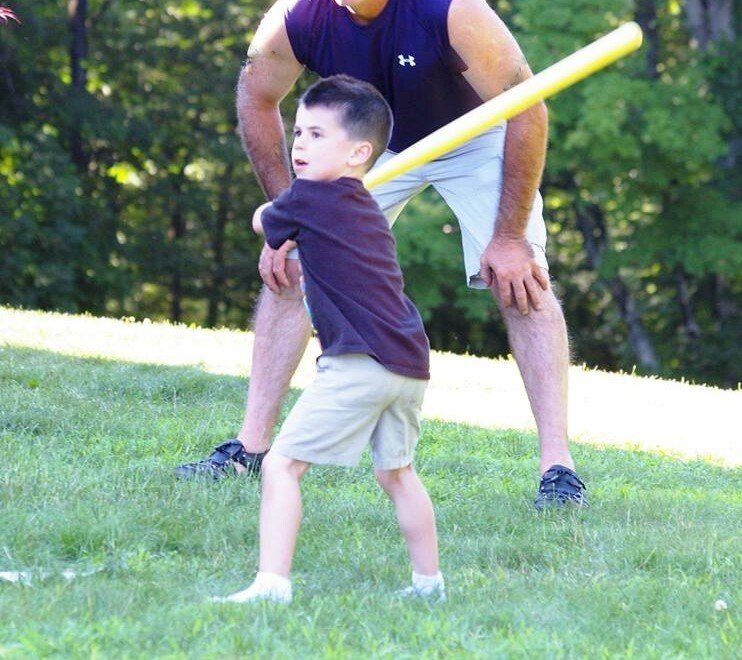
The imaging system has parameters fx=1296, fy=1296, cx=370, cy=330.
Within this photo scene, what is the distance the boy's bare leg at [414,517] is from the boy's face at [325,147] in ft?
2.55

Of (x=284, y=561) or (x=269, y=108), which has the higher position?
(x=269, y=108)

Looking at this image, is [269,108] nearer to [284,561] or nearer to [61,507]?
[61,507]

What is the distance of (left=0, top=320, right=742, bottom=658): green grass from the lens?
2838 millimetres

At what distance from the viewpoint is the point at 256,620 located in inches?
113

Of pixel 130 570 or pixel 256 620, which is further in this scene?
pixel 130 570

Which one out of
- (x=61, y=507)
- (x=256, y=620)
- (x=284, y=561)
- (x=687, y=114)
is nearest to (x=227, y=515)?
(x=61, y=507)

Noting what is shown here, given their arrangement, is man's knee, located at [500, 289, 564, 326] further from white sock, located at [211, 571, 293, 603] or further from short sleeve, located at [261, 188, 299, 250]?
white sock, located at [211, 571, 293, 603]

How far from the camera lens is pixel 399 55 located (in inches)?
175

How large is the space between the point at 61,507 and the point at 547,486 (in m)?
1.65

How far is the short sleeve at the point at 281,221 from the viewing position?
3.25 meters

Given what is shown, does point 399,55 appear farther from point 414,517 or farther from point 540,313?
point 414,517

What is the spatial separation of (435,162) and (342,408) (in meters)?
1.82

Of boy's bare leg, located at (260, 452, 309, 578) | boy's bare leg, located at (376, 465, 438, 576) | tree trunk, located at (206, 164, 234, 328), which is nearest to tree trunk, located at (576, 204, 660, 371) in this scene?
tree trunk, located at (206, 164, 234, 328)

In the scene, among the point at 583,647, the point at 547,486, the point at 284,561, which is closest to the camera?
Answer: the point at 583,647
